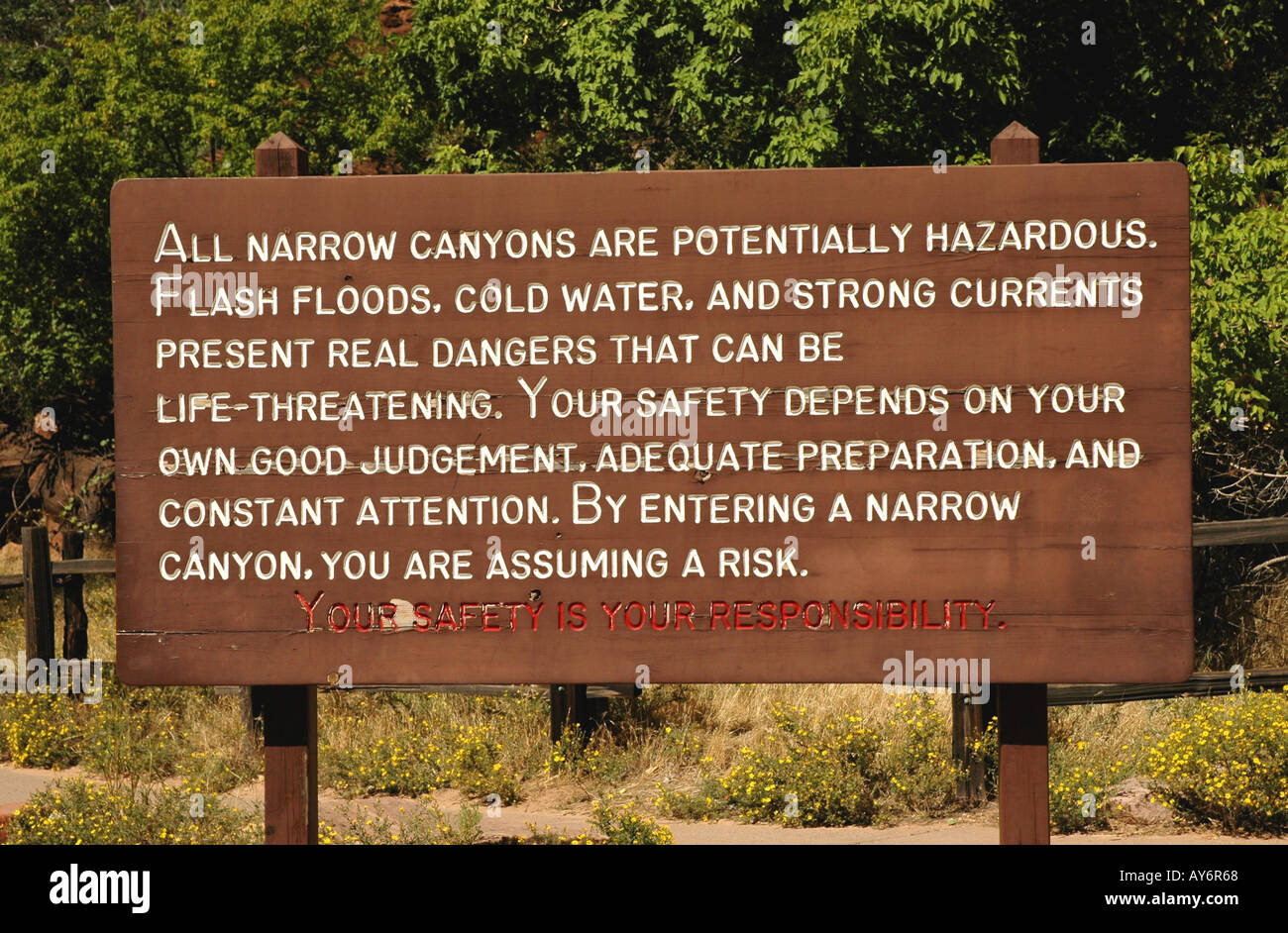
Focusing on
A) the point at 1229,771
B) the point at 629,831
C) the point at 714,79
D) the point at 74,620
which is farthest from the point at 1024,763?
the point at 714,79

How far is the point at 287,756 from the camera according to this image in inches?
178

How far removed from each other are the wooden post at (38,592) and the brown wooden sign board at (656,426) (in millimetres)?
6277

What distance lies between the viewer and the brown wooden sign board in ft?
13.7

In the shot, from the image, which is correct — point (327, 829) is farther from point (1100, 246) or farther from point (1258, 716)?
point (1258, 716)

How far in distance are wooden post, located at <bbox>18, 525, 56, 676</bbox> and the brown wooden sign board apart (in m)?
6.28

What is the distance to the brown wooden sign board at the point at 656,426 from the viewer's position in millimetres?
4184

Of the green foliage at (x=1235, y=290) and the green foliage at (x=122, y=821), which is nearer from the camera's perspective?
the green foliage at (x=122, y=821)

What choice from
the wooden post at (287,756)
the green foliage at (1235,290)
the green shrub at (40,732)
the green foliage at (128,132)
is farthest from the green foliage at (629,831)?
the green foliage at (128,132)

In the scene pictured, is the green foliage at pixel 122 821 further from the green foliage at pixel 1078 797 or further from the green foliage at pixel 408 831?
the green foliage at pixel 1078 797

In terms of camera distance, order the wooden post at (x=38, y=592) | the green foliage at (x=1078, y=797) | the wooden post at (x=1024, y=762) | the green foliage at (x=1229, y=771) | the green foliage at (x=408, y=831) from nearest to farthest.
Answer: the wooden post at (x=1024, y=762) < the green foliage at (x=408, y=831) < the green foliage at (x=1229, y=771) < the green foliage at (x=1078, y=797) < the wooden post at (x=38, y=592)

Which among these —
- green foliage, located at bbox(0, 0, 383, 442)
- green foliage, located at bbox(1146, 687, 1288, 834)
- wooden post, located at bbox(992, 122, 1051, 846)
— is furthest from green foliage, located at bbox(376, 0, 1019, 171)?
wooden post, located at bbox(992, 122, 1051, 846)

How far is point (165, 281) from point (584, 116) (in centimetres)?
877

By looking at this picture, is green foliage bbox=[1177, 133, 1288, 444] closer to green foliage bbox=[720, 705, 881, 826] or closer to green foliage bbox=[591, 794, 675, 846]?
green foliage bbox=[720, 705, 881, 826]

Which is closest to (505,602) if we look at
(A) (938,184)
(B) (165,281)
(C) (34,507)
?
(B) (165,281)
